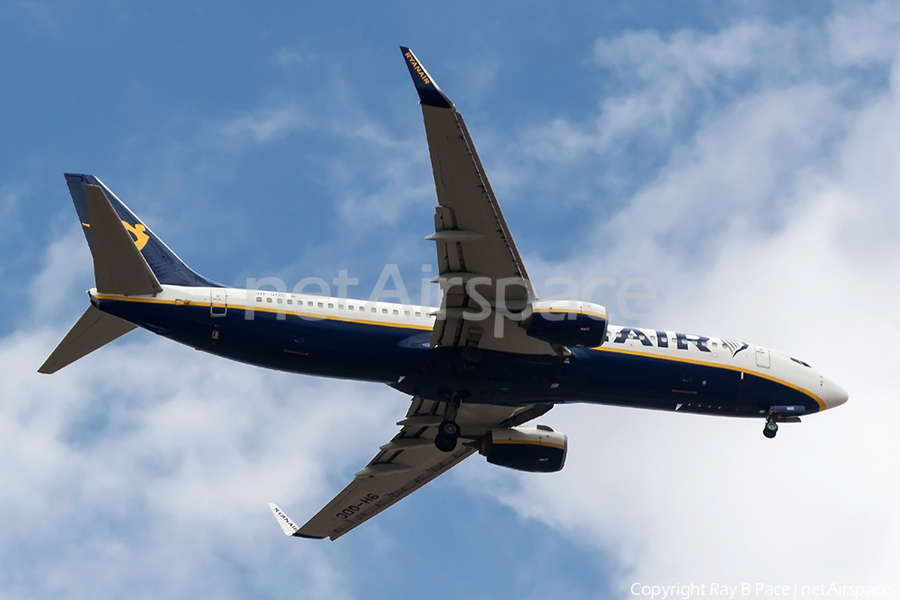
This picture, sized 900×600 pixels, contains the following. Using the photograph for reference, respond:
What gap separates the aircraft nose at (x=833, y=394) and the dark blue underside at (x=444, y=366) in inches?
55.4

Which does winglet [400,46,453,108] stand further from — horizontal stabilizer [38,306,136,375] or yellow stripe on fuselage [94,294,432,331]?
horizontal stabilizer [38,306,136,375]

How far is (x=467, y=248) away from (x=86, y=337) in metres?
11.6

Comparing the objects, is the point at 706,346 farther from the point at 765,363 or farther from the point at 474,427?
the point at 474,427

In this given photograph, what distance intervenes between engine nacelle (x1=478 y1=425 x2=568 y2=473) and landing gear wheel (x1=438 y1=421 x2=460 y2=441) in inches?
129

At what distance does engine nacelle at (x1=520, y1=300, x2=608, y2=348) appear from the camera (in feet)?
109

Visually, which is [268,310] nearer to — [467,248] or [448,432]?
[467,248]

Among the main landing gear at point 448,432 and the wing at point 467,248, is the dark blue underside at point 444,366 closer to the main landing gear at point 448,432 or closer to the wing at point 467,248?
the wing at point 467,248

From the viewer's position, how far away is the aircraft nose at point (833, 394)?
4038 cm

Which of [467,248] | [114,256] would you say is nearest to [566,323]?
[467,248]

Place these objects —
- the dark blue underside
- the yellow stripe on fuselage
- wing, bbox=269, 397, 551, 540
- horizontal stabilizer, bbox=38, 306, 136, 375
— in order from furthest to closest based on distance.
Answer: wing, bbox=269, 397, 551, 540
horizontal stabilizer, bbox=38, 306, 136, 375
the dark blue underside
the yellow stripe on fuselage

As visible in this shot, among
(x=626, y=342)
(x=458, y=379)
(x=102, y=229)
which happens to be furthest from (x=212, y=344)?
(x=626, y=342)

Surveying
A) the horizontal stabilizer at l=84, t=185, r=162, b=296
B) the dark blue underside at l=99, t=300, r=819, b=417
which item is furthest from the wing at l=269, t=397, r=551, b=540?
the horizontal stabilizer at l=84, t=185, r=162, b=296

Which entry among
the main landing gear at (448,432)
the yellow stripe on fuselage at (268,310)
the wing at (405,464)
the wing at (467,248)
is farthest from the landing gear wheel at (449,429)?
the yellow stripe on fuselage at (268,310)

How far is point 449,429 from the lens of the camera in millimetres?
37719
